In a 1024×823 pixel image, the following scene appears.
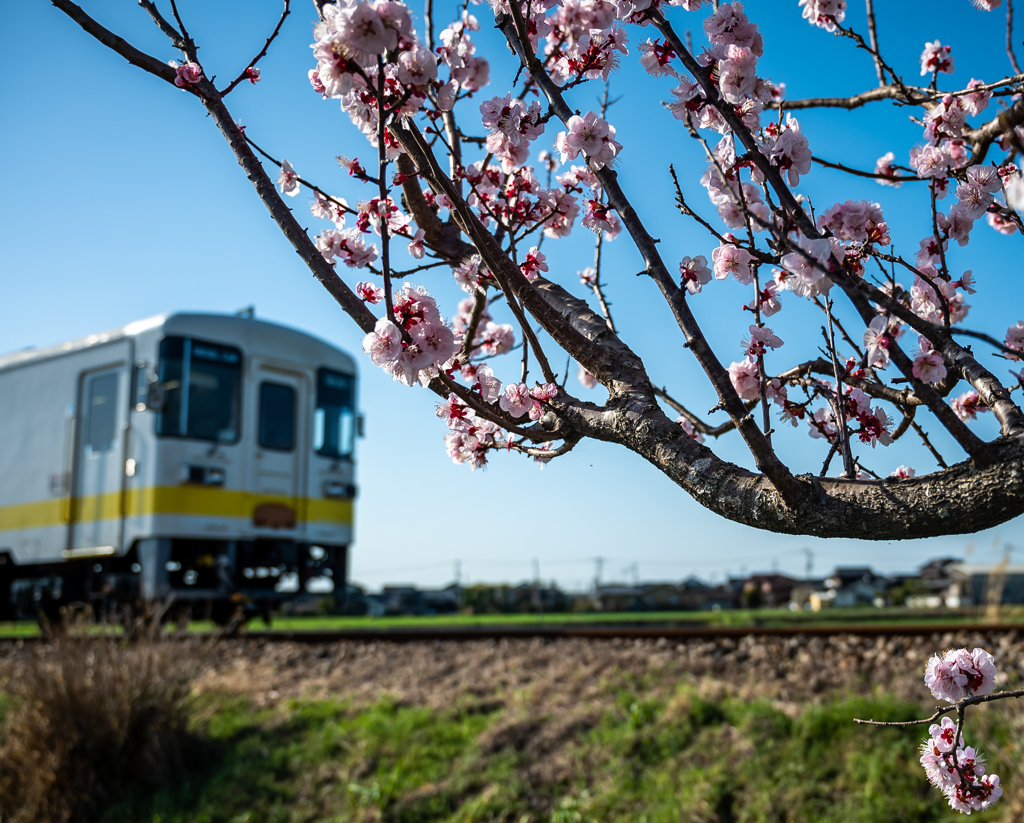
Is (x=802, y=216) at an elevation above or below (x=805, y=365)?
above

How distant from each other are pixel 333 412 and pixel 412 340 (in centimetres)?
916

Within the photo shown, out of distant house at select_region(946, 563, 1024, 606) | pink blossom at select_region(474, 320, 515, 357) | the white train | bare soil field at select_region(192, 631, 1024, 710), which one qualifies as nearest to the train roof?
the white train

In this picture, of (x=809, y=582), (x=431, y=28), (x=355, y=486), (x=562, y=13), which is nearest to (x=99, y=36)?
(x=431, y=28)

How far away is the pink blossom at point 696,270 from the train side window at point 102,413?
8.55 metres

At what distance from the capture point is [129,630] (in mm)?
5871

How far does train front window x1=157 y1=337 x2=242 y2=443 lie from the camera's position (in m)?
8.88

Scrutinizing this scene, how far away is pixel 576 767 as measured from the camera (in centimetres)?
432

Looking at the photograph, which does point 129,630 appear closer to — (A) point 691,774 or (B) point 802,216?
(A) point 691,774

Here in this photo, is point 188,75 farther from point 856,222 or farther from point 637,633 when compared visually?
point 637,633

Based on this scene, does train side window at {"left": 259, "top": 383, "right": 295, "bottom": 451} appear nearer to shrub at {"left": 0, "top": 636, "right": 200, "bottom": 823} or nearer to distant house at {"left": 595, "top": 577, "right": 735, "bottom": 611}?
shrub at {"left": 0, "top": 636, "right": 200, "bottom": 823}

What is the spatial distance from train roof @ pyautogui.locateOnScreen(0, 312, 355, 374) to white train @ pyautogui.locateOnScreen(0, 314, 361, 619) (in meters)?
0.02

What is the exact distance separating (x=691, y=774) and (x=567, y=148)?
324cm

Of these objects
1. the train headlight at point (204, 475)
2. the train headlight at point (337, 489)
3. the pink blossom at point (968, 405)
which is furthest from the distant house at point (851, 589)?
the pink blossom at point (968, 405)

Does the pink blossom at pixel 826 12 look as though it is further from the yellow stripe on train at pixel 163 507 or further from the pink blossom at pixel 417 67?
the yellow stripe on train at pixel 163 507
